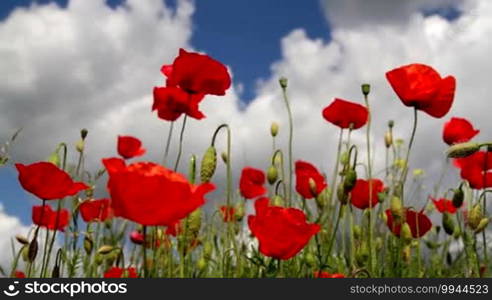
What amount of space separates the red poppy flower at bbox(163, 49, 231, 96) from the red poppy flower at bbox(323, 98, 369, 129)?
0.92m

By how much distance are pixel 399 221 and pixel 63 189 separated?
148cm

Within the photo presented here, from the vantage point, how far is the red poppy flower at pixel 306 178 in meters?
2.90

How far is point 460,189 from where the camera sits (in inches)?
116

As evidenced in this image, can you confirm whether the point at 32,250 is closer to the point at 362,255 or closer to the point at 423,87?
the point at 362,255

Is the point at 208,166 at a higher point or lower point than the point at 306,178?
lower

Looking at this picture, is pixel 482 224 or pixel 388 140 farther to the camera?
A: pixel 388 140

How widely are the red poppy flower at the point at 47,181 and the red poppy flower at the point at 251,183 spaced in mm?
1743

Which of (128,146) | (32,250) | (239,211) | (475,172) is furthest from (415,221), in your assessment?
(32,250)

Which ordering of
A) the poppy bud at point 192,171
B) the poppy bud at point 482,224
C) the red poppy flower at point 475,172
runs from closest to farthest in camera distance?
1. the poppy bud at point 192,171
2. the poppy bud at point 482,224
3. the red poppy flower at point 475,172

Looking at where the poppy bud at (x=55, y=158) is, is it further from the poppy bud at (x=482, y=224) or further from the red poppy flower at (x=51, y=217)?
the poppy bud at (x=482, y=224)

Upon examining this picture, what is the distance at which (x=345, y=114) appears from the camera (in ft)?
9.67

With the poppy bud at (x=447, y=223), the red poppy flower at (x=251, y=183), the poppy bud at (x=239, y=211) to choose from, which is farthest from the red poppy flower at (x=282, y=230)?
the red poppy flower at (x=251, y=183)

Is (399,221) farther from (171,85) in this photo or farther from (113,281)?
(113,281)
